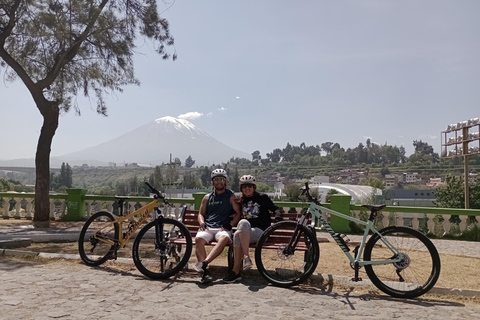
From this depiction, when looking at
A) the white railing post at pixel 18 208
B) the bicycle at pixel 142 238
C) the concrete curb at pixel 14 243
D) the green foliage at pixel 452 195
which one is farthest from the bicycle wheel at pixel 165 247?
the green foliage at pixel 452 195

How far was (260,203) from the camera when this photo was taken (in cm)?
558

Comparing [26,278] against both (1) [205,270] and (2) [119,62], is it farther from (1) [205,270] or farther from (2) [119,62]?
(2) [119,62]

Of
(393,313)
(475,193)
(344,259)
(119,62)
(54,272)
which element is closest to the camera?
(393,313)

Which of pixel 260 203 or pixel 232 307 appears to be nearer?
pixel 232 307

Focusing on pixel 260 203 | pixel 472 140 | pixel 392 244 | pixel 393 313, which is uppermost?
pixel 472 140

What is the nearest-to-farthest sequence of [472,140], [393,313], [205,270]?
[393,313]
[205,270]
[472,140]

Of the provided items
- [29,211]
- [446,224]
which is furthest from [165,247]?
[29,211]

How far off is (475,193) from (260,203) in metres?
50.1

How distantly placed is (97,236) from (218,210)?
5.95 feet

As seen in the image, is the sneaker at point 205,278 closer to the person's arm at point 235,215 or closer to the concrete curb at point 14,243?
the person's arm at point 235,215

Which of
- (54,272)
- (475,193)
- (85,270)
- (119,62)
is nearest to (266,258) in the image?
(85,270)

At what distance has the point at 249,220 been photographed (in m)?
5.51

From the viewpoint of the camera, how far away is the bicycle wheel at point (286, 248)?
490 centimetres

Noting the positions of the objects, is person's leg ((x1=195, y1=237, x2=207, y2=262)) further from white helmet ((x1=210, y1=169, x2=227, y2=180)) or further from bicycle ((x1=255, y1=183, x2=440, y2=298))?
white helmet ((x1=210, y1=169, x2=227, y2=180))
